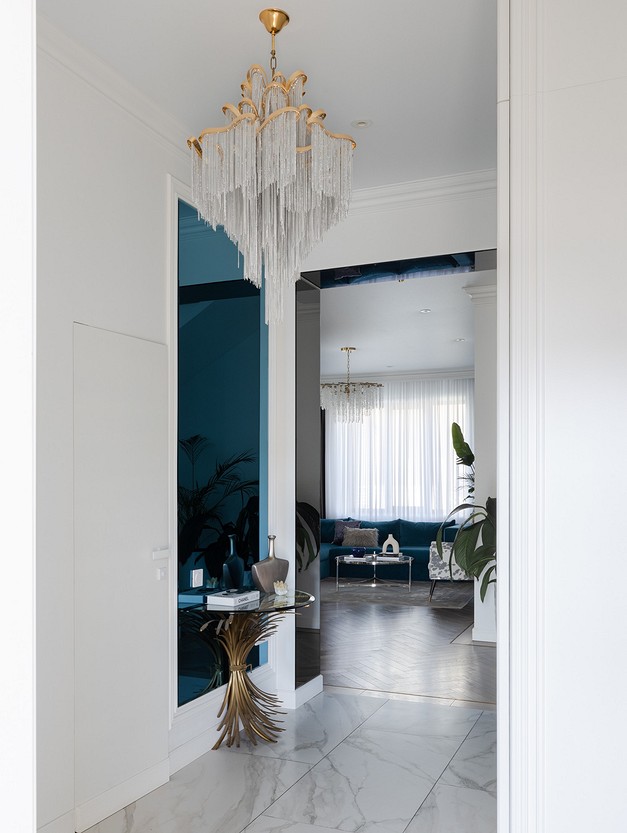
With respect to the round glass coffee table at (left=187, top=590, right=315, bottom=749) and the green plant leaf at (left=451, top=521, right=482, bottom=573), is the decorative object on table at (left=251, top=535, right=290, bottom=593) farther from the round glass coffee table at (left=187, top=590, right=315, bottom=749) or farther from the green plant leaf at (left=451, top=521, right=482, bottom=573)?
the green plant leaf at (left=451, top=521, right=482, bottom=573)

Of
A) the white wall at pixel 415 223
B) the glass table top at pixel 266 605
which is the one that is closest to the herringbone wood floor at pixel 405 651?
the glass table top at pixel 266 605

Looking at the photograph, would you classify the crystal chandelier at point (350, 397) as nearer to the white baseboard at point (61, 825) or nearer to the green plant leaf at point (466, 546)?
the green plant leaf at point (466, 546)

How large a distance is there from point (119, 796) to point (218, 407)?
2351mm

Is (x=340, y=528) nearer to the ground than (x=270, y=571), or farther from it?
nearer to the ground

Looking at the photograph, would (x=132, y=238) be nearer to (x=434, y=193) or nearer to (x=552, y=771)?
(x=434, y=193)

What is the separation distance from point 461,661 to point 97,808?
339 cm

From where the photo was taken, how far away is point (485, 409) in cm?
621

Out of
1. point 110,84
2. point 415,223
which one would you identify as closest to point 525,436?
point 110,84

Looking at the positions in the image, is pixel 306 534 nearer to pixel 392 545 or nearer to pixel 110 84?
pixel 110 84

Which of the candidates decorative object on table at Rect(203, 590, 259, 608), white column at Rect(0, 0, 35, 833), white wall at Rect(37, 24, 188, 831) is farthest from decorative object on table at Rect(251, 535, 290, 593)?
white column at Rect(0, 0, 35, 833)

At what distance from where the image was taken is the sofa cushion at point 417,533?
10.7 m

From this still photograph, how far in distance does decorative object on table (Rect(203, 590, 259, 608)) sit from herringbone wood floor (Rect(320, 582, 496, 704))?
153cm

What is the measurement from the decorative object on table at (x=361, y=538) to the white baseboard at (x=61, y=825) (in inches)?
318

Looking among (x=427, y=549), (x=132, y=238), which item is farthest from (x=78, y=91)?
(x=427, y=549)
